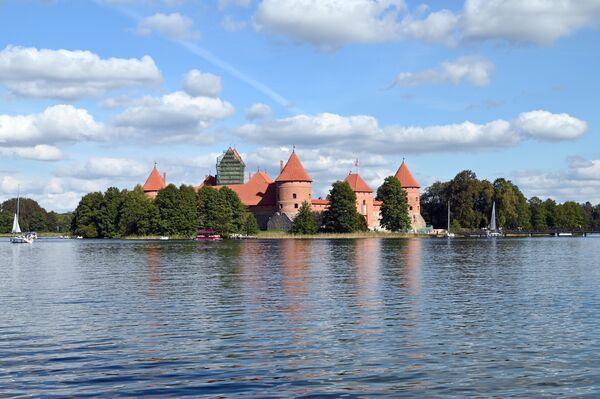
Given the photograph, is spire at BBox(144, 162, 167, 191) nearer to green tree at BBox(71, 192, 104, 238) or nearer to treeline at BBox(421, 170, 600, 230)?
green tree at BBox(71, 192, 104, 238)

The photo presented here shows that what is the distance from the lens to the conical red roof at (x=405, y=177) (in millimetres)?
125875

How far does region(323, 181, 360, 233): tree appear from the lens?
101 m

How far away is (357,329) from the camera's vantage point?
16.4 meters

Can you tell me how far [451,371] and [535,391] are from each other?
165 centimetres

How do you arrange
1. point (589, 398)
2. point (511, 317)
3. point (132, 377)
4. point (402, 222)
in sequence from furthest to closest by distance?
point (402, 222)
point (511, 317)
point (132, 377)
point (589, 398)

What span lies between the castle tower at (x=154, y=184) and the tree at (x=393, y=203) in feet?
144

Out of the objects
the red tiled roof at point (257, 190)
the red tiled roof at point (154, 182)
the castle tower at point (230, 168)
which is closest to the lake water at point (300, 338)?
the red tiled roof at point (257, 190)

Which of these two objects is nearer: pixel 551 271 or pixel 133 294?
pixel 133 294

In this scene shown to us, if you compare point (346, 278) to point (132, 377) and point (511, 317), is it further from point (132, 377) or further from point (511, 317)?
point (132, 377)

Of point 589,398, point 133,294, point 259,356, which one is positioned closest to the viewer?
point 589,398

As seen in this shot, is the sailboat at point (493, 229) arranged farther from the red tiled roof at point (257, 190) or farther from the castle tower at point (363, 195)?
the red tiled roof at point (257, 190)

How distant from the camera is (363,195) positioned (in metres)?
123

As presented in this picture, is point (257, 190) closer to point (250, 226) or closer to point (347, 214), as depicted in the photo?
point (250, 226)

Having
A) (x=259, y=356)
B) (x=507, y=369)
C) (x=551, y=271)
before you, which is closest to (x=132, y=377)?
(x=259, y=356)
